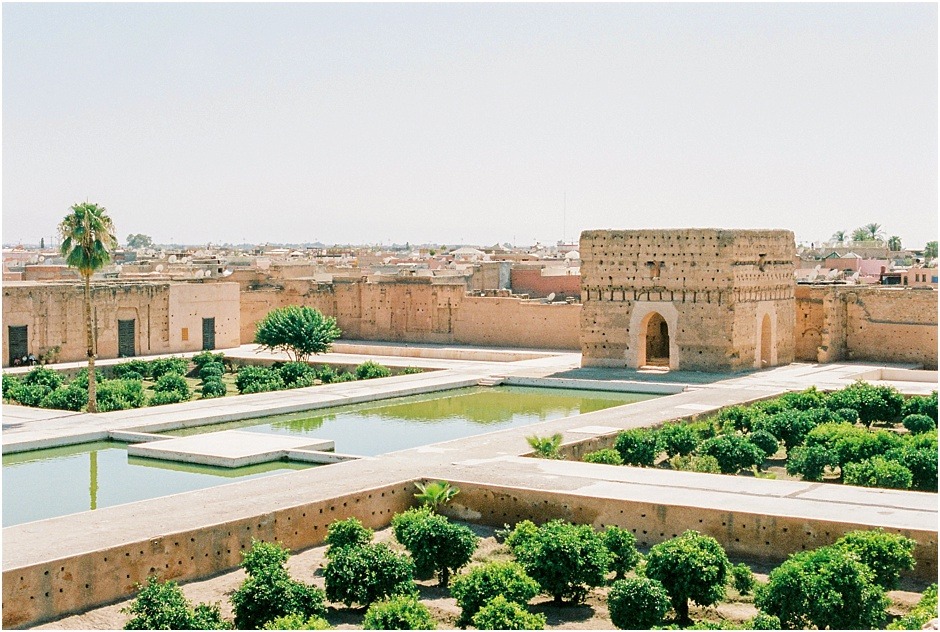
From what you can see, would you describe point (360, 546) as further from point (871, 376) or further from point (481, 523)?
point (871, 376)

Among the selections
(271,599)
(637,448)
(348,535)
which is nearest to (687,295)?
(637,448)

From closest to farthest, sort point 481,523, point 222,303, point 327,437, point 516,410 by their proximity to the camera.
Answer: point 481,523 < point 327,437 < point 516,410 < point 222,303

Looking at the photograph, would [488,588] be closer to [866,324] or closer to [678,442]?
[678,442]

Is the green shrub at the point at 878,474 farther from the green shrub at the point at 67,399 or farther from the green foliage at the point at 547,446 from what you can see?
the green shrub at the point at 67,399

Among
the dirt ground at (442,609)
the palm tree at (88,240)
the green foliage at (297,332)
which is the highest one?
the palm tree at (88,240)

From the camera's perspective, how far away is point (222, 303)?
3288 cm

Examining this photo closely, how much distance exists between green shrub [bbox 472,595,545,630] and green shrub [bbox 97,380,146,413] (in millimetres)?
13630

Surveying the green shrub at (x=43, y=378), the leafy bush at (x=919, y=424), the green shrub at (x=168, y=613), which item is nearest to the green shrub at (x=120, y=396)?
the green shrub at (x=43, y=378)

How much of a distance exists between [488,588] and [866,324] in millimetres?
21125

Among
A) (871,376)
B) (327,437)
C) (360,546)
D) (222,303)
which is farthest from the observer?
(222,303)

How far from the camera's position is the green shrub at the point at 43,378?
24.6 meters

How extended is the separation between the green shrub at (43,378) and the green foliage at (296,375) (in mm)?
4432

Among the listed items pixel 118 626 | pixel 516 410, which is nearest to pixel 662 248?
pixel 516 410

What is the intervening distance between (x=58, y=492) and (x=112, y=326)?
14677mm
